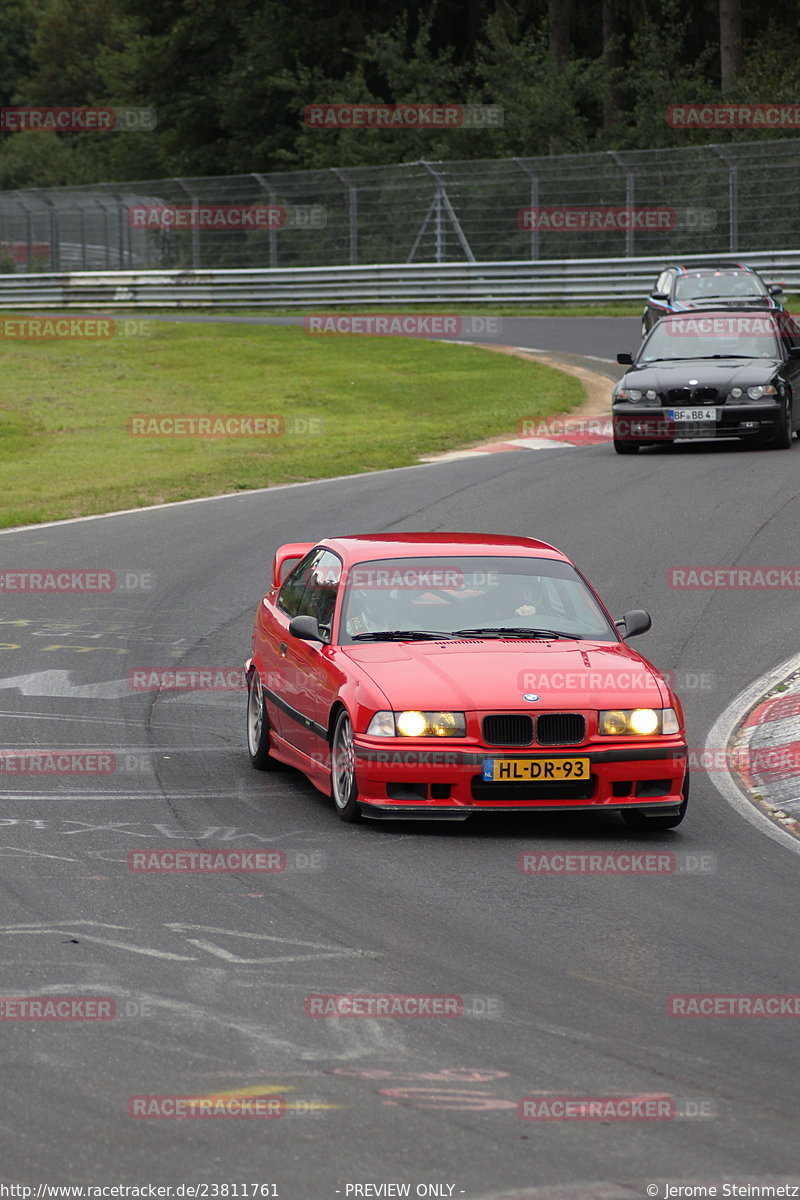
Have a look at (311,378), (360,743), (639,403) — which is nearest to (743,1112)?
(360,743)

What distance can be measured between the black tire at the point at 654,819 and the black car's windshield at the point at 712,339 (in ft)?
45.1

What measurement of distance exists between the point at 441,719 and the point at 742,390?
13.7 metres

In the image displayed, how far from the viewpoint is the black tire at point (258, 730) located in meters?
10.1

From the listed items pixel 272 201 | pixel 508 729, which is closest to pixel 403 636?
pixel 508 729

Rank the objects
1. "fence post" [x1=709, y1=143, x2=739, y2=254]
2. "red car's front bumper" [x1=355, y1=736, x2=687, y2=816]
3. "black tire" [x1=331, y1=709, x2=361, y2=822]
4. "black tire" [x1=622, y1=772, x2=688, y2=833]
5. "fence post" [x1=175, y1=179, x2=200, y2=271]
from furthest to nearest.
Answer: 1. "fence post" [x1=175, y1=179, x2=200, y2=271]
2. "fence post" [x1=709, y1=143, x2=739, y2=254]
3. "black tire" [x1=622, y1=772, x2=688, y2=833]
4. "black tire" [x1=331, y1=709, x2=361, y2=822]
5. "red car's front bumper" [x1=355, y1=736, x2=687, y2=816]

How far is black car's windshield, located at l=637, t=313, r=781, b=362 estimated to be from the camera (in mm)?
21828

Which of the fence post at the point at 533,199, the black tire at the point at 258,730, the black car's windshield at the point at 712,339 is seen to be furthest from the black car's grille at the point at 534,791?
the fence post at the point at 533,199

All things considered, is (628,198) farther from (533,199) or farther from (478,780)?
(478,780)

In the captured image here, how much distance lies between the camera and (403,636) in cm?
927

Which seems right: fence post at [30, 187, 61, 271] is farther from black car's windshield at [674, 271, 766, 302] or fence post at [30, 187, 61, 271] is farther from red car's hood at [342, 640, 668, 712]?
red car's hood at [342, 640, 668, 712]

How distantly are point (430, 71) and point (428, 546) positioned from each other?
48596 mm

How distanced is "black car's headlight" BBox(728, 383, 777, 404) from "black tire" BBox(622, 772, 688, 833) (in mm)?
13113

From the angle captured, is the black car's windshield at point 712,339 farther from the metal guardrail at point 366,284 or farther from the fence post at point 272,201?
the fence post at point 272,201

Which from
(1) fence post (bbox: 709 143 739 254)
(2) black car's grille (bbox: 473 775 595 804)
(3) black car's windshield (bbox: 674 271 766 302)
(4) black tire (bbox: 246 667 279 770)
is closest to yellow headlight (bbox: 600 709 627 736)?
(2) black car's grille (bbox: 473 775 595 804)
